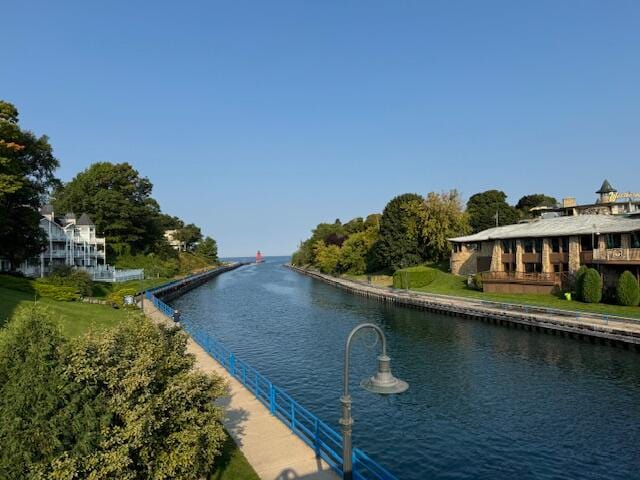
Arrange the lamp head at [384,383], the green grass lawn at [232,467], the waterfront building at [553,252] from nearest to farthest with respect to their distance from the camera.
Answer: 1. the lamp head at [384,383]
2. the green grass lawn at [232,467]
3. the waterfront building at [553,252]

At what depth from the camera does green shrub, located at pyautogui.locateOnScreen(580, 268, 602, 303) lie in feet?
157

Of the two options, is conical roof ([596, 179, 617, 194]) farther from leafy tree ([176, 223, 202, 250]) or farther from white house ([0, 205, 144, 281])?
leafy tree ([176, 223, 202, 250])

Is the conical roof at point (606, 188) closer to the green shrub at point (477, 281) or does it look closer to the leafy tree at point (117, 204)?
the green shrub at point (477, 281)

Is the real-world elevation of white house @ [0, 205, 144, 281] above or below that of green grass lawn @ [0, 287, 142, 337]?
above

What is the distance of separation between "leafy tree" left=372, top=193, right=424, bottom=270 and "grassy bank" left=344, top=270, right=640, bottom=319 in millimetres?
5296

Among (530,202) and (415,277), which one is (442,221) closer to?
(415,277)

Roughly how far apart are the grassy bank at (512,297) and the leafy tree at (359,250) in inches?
723

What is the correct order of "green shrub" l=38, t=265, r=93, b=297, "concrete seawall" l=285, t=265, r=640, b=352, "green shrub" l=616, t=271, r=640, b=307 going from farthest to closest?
1. "green shrub" l=38, t=265, r=93, b=297
2. "green shrub" l=616, t=271, r=640, b=307
3. "concrete seawall" l=285, t=265, r=640, b=352

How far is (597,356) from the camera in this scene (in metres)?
34.2

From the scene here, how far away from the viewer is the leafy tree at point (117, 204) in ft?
318

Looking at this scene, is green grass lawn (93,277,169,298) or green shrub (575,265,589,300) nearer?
green shrub (575,265,589,300)

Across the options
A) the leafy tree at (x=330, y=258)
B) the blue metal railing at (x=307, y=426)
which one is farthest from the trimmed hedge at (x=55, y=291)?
the leafy tree at (x=330, y=258)

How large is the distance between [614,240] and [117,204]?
89906mm

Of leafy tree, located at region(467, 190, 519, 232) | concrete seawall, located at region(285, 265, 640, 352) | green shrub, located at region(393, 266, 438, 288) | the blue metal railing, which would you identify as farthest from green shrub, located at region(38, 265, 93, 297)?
leafy tree, located at region(467, 190, 519, 232)
